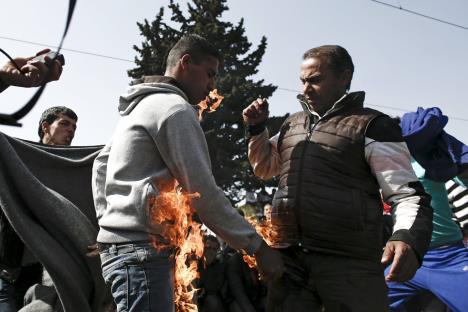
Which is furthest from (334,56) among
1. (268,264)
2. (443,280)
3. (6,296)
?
(6,296)

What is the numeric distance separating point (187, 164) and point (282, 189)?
0.84 meters

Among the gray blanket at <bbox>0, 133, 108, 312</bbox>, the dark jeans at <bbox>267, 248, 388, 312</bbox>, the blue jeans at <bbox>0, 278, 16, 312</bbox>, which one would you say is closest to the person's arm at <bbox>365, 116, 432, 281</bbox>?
the dark jeans at <bbox>267, 248, 388, 312</bbox>

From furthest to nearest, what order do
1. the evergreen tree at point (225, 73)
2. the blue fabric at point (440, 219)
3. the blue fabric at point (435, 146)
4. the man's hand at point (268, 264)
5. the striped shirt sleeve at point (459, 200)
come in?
the evergreen tree at point (225, 73)
the striped shirt sleeve at point (459, 200)
the blue fabric at point (440, 219)
the blue fabric at point (435, 146)
the man's hand at point (268, 264)

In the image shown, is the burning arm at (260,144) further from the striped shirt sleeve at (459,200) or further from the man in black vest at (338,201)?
the striped shirt sleeve at (459,200)

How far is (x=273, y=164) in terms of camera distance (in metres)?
3.62

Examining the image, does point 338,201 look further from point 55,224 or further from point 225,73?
point 225,73

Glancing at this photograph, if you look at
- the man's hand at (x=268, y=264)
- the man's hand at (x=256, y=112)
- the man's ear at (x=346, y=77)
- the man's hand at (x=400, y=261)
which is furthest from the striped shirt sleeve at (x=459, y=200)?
the man's hand at (x=268, y=264)

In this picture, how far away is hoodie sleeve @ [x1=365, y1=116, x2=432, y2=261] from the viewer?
2803mm

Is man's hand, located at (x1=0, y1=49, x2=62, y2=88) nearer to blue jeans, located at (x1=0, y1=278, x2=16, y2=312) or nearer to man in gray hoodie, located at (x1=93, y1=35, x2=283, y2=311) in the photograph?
man in gray hoodie, located at (x1=93, y1=35, x2=283, y2=311)

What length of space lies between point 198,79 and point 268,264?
974 mm

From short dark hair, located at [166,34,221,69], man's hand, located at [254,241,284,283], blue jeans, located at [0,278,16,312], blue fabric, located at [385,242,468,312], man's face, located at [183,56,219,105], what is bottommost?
blue jeans, located at [0,278,16,312]

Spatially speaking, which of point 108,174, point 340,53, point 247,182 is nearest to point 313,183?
point 340,53

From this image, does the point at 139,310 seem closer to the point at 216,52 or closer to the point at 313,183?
the point at 313,183

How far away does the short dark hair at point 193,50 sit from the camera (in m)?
3.02
